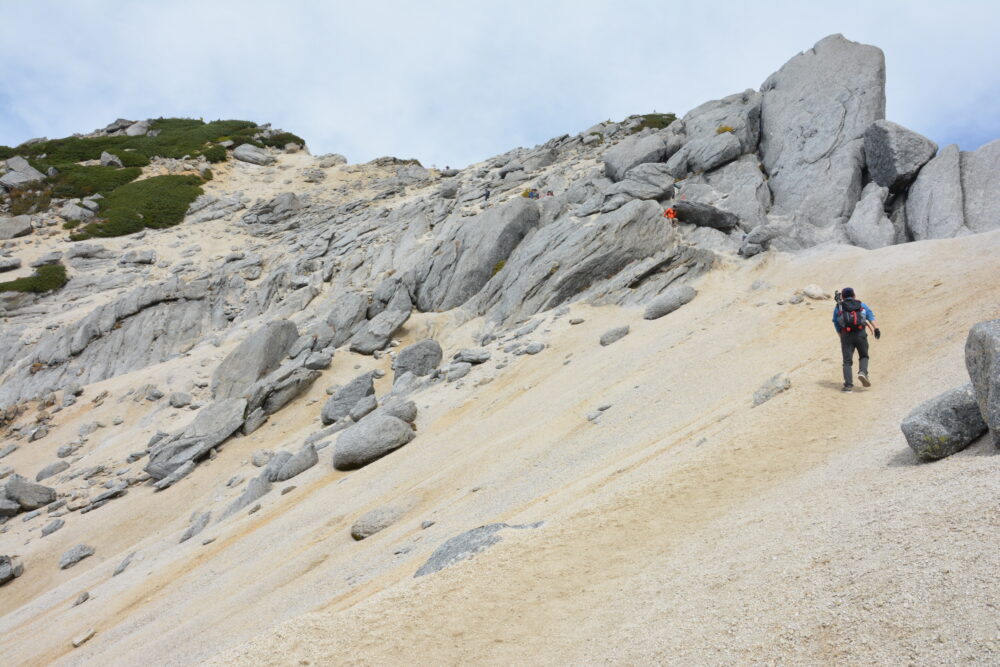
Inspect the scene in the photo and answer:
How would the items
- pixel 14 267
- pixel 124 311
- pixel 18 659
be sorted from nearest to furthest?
pixel 18 659 → pixel 124 311 → pixel 14 267

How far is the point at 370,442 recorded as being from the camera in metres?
15.9

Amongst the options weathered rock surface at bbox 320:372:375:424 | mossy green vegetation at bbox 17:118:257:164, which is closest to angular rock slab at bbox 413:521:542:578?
weathered rock surface at bbox 320:372:375:424

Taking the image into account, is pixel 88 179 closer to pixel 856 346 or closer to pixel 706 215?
pixel 706 215

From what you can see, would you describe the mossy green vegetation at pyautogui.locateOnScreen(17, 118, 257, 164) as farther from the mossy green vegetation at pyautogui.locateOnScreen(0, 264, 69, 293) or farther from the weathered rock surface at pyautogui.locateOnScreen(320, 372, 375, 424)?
the weathered rock surface at pyautogui.locateOnScreen(320, 372, 375, 424)

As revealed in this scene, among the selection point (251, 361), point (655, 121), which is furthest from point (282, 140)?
point (251, 361)

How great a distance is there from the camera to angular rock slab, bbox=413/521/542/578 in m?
6.89

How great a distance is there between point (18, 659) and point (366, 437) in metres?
8.89

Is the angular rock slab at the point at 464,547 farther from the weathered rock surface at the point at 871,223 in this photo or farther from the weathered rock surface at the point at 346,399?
the weathered rock surface at the point at 871,223

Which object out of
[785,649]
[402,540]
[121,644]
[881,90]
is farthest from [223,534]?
[881,90]

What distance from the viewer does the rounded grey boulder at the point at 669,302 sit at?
786 inches

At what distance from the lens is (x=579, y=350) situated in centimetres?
1944

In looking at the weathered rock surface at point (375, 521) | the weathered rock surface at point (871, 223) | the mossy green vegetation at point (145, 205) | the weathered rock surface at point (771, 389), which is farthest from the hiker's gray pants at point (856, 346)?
the mossy green vegetation at point (145, 205)

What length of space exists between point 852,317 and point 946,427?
5312 millimetres

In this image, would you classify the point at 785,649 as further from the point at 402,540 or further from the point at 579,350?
the point at 579,350
